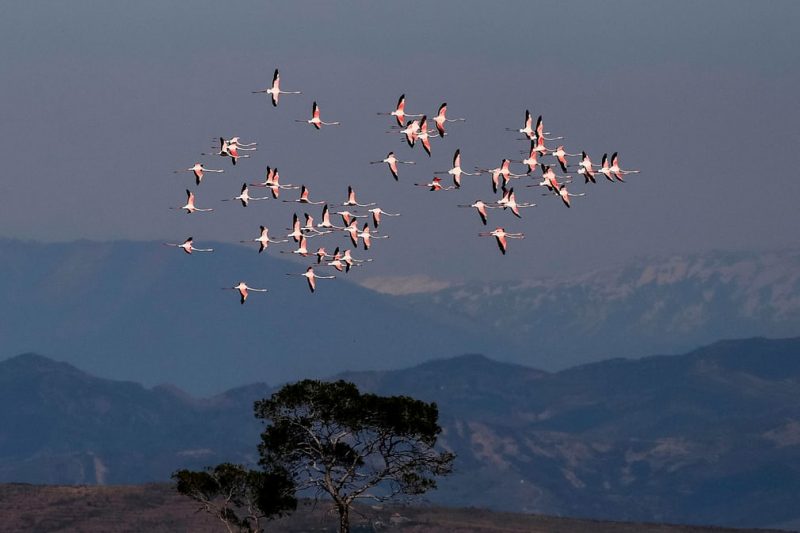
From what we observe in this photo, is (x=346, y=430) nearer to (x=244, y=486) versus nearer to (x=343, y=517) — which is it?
(x=244, y=486)

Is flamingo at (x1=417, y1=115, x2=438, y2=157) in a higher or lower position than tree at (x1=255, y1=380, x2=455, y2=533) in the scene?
higher

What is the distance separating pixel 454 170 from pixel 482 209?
480 inches

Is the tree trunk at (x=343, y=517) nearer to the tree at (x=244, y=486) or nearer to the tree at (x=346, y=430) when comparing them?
the tree at (x=346, y=430)

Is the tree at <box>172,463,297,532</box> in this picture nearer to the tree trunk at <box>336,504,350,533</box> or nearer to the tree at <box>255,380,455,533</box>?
the tree at <box>255,380,455,533</box>

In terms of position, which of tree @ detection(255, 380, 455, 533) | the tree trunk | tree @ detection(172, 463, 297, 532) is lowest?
the tree trunk

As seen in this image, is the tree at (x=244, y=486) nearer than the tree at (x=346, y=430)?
No

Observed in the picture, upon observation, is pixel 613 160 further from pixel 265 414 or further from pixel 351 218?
pixel 265 414

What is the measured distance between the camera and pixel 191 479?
159250 millimetres

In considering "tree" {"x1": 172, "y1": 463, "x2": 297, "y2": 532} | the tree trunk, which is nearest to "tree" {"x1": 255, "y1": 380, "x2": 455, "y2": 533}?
"tree" {"x1": 172, "y1": 463, "x2": 297, "y2": 532}

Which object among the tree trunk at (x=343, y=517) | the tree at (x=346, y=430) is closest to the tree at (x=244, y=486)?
the tree at (x=346, y=430)

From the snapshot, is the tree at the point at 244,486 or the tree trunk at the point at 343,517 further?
the tree at the point at 244,486

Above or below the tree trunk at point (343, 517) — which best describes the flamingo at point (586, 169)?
above

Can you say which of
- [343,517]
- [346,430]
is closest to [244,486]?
[346,430]

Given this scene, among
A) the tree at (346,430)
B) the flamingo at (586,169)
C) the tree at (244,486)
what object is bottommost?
the tree at (244,486)
